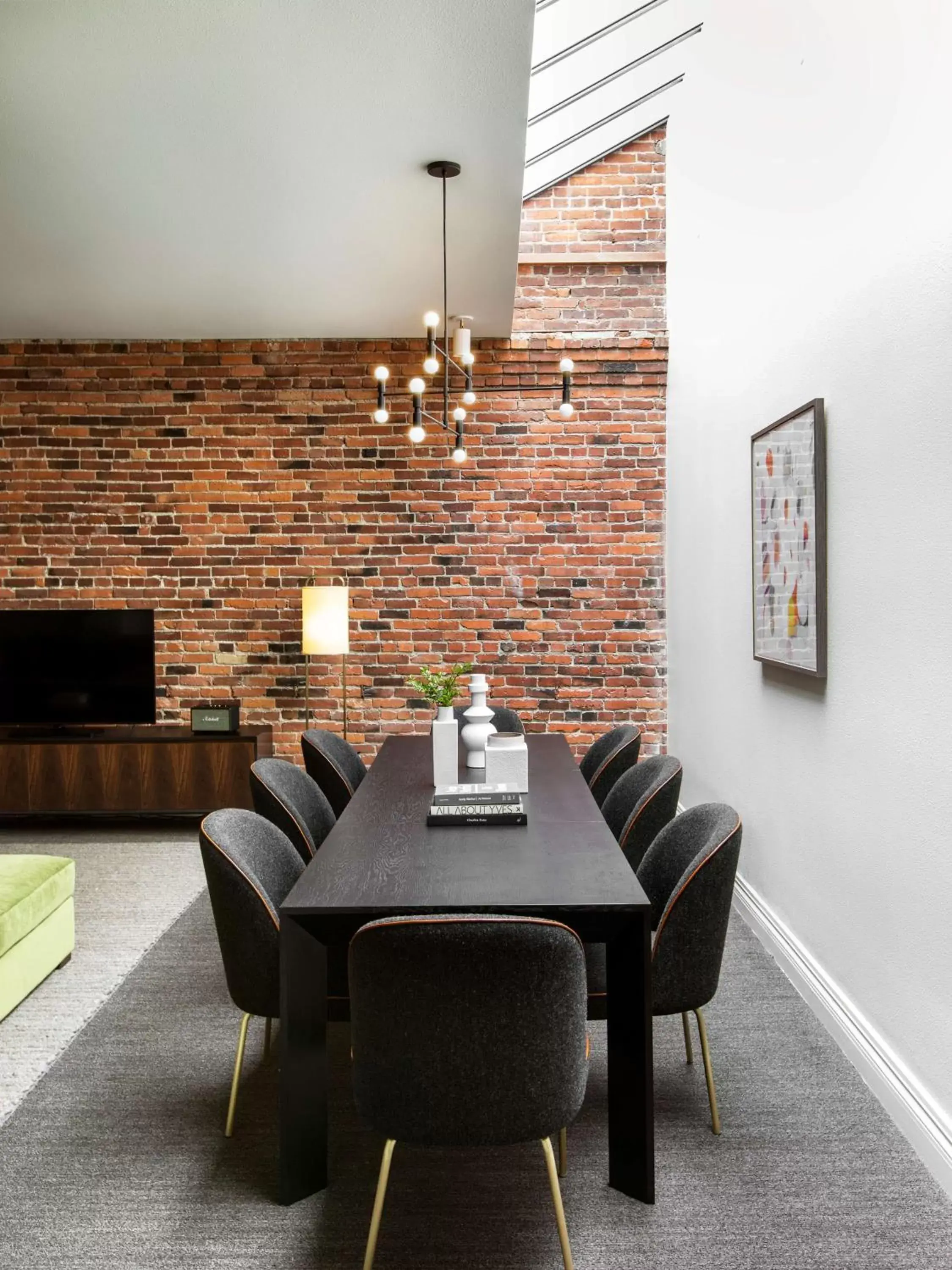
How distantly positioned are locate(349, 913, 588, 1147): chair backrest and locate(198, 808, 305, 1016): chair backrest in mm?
565

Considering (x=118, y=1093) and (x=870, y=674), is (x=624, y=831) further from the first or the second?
(x=118, y=1093)

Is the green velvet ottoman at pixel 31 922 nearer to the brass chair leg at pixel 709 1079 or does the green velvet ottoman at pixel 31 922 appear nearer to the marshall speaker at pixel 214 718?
the marshall speaker at pixel 214 718

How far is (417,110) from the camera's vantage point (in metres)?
3.21

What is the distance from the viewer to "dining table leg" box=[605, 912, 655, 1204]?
7.09 ft

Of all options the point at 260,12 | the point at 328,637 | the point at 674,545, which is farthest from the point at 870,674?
the point at 328,637

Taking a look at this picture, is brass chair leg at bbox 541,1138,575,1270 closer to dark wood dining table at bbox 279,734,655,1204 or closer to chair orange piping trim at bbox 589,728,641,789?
dark wood dining table at bbox 279,734,655,1204

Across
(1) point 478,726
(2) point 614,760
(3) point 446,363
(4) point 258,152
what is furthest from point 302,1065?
(3) point 446,363

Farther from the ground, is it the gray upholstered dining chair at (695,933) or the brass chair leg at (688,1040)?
the gray upholstered dining chair at (695,933)

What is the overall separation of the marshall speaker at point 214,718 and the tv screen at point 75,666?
389 mm

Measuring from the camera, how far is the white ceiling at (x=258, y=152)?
2.74m

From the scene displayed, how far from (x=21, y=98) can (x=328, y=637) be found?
10.5ft

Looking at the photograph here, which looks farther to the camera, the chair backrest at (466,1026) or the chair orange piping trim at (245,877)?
the chair orange piping trim at (245,877)

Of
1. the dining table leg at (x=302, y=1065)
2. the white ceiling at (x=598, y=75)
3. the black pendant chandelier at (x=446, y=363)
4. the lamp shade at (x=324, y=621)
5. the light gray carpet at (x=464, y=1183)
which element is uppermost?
the white ceiling at (x=598, y=75)

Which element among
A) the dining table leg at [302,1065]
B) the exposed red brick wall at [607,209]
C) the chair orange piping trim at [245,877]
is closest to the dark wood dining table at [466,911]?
the dining table leg at [302,1065]
